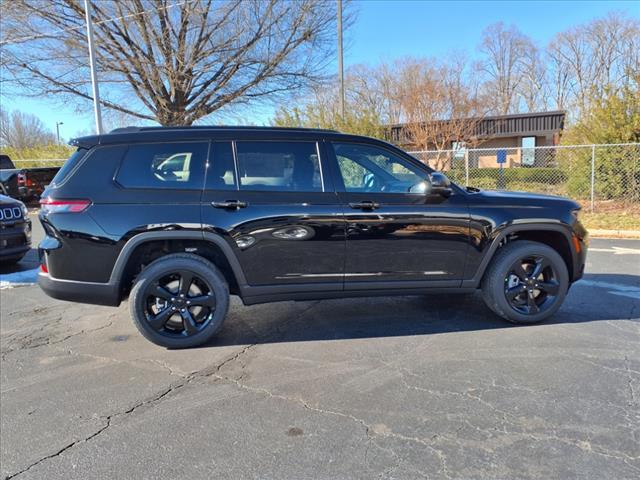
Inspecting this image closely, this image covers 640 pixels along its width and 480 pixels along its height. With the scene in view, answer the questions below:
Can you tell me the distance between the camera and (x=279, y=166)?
4035 millimetres

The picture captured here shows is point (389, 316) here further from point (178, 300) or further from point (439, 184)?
point (178, 300)

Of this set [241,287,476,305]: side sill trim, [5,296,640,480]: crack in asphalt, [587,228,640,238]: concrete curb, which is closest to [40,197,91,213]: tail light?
[5,296,640,480]: crack in asphalt

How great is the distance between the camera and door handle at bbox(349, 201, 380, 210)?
3963 millimetres

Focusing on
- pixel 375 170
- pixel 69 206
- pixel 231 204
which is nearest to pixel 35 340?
pixel 69 206

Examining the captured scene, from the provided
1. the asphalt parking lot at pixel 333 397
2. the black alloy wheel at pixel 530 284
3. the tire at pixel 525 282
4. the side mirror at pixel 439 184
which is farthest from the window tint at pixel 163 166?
the black alloy wheel at pixel 530 284

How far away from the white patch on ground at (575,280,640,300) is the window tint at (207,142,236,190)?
461 centimetres

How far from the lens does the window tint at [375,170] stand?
4.12 meters

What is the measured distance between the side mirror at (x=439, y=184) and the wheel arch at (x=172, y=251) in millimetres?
1834

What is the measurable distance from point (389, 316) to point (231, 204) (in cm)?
201

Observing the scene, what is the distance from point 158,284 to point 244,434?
5.54ft

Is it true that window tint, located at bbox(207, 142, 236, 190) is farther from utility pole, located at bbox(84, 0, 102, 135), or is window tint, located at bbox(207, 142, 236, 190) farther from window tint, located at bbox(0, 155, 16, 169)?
window tint, located at bbox(0, 155, 16, 169)

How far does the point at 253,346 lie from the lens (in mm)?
4039

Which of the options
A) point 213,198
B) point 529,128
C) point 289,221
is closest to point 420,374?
point 289,221

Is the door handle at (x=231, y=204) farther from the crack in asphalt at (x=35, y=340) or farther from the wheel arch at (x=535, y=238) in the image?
the wheel arch at (x=535, y=238)
